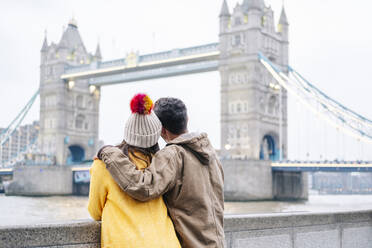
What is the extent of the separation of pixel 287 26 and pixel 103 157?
37.0 metres

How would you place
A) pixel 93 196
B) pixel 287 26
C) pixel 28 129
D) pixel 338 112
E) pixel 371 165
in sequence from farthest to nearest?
pixel 28 129, pixel 287 26, pixel 338 112, pixel 371 165, pixel 93 196

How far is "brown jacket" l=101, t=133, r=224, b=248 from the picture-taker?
219 cm

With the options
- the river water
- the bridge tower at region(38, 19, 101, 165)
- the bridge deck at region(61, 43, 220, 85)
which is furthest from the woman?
the bridge tower at region(38, 19, 101, 165)

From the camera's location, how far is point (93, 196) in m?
2.12

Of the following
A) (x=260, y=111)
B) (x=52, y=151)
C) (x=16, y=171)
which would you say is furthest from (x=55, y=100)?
(x=260, y=111)

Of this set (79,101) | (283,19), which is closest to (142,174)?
(283,19)

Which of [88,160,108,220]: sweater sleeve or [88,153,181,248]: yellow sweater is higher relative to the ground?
[88,160,108,220]: sweater sleeve

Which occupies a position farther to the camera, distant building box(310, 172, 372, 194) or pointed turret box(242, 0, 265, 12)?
distant building box(310, 172, 372, 194)

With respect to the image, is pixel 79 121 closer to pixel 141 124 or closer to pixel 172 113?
pixel 172 113

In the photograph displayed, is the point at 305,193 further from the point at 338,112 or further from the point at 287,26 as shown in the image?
the point at 287,26

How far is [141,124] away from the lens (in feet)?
7.28

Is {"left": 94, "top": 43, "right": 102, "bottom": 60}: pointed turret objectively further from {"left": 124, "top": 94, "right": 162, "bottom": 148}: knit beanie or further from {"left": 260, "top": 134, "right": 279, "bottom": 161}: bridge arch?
{"left": 124, "top": 94, "right": 162, "bottom": 148}: knit beanie

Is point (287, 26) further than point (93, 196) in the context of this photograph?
Yes

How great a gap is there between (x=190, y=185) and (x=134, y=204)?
304mm
